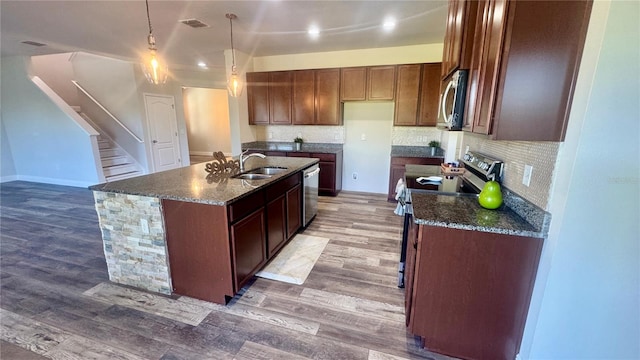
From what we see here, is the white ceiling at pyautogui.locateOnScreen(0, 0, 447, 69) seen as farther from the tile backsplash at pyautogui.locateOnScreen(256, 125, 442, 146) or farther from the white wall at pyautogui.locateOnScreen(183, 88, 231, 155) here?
the white wall at pyautogui.locateOnScreen(183, 88, 231, 155)

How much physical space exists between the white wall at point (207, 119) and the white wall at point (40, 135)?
4443 millimetres

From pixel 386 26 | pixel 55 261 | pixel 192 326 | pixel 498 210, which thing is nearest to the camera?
pixel 498 210

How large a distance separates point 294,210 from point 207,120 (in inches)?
316

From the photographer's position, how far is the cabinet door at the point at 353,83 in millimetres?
4664

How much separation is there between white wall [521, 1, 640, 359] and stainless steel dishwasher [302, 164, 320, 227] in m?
2.42

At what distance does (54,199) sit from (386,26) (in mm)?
6119

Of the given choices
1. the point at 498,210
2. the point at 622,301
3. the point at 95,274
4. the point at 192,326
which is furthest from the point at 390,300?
the point at 95,274

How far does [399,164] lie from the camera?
4566 millimetres

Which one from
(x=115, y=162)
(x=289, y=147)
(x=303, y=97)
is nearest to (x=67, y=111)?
(x=115, y=162)

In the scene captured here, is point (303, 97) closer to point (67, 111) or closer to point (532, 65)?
point (532, 65)

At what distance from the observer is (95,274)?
2525 mm

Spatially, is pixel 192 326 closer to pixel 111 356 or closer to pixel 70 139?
pixel 111 356

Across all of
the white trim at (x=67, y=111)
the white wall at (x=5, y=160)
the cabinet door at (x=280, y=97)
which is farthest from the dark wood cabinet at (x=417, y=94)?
Result: the white wall at (x=5, y=160)

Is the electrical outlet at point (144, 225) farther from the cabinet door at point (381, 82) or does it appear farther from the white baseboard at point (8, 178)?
the white baseboard at point (8, 178)
